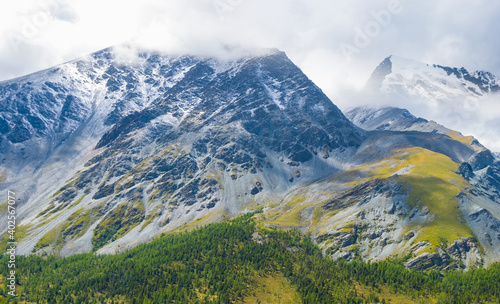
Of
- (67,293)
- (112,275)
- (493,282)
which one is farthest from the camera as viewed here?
(112,275)

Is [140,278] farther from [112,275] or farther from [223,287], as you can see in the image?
[223,287]

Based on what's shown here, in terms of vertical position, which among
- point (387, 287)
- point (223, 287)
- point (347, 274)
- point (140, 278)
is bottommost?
point (387, 287)

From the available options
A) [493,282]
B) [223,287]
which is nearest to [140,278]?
[223,287]

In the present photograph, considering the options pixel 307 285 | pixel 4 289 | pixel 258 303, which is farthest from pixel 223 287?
pixel 4 289

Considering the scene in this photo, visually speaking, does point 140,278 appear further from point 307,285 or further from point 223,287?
point 307,285

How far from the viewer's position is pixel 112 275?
190m

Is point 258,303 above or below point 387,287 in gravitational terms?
above

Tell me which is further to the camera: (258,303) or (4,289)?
(4,289)

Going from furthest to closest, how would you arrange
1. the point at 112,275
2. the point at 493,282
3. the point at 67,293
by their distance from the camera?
the point at 112,275
the point at 67,293
the point at 493,282

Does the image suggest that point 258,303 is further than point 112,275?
No

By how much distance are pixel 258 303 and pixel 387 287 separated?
6592 centimetres

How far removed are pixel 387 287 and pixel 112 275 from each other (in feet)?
479

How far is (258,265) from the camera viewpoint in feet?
643

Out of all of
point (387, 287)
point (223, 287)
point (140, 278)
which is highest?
point (140, 278)
